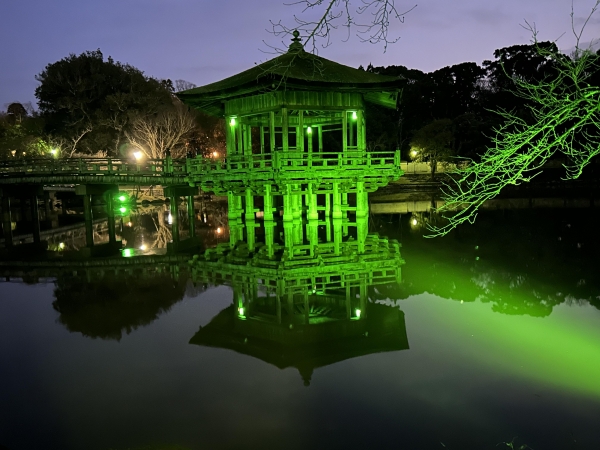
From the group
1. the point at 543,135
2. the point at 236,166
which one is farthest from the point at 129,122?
the point at 543,135

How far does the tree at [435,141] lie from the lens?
42.5 m

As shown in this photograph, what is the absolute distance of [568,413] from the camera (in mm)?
5340

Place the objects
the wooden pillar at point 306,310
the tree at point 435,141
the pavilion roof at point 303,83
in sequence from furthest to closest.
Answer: the tree at point 435,141 < the pavilion roof at point 303,83 < the wooden pillar at point 306,310

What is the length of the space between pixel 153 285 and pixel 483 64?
55.7m

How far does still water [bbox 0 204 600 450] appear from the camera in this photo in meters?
5.22

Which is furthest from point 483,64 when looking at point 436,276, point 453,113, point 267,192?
point 436,276

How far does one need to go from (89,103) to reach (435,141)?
32332 mm

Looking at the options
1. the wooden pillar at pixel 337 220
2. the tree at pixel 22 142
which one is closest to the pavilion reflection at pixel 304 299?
the wooden pillar at pixel 337 220

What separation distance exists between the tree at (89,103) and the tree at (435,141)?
24.9m

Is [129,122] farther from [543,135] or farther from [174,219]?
[543,135]

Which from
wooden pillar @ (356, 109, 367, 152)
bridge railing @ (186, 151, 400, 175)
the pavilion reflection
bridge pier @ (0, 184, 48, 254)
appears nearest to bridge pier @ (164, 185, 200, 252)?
the pavilion reflection

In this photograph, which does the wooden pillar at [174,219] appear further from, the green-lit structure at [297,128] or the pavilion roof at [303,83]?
the pavilion roof at [303,83]

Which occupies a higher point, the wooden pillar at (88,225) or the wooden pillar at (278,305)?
the wooden pillar at (88,225)

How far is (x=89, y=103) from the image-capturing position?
41438 mm
